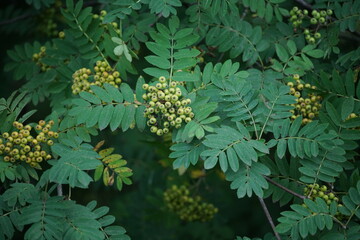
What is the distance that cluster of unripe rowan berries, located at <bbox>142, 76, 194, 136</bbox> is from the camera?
2332 mm

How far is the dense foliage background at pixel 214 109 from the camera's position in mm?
2355

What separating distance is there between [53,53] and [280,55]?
64.8 inches

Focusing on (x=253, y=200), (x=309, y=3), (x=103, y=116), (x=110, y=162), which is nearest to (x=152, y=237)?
(x=253, y=200)

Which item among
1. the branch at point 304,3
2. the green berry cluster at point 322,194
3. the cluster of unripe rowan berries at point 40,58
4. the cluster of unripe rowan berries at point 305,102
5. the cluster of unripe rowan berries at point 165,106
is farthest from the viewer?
the cluster of unripe rowan berries at point 40,58

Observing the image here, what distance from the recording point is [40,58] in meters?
3.31

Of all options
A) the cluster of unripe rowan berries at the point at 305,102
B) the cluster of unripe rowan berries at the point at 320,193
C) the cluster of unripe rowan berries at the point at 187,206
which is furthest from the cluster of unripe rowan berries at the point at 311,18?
the cluster of unripe rowan berries at the point at 187,206

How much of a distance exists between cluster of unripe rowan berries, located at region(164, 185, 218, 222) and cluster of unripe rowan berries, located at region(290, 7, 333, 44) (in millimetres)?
1648

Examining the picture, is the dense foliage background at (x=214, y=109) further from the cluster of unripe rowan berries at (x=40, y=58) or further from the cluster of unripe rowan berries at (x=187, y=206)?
the cluster of unripe rowan berries at (x=187, y=206)

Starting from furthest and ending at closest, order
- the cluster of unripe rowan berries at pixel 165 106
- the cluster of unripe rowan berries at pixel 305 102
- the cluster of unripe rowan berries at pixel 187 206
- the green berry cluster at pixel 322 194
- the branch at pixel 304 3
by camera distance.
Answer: the cluster of unripe rowan berries at pixel 187 206 < the branch at pixel 304 3 < the cluster of unripe rowan berries at pixel 305 102 < the green berry cluster at pixel 322 194 < the cluster of unripe rowan berries at pixel 165 106

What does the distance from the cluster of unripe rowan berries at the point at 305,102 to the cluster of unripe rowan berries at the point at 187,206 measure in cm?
139

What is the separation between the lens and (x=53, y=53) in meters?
3.17

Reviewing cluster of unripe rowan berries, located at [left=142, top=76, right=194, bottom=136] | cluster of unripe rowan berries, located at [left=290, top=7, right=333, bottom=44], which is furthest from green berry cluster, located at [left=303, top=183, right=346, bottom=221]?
cluster of unripe rowan berries, located at [left=290, top=7, right=333, bottom=44]

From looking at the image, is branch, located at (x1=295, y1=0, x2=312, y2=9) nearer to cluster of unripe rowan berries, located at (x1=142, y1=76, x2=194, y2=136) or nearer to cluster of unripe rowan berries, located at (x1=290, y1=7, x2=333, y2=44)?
cluster of unripe rowan berries, located at (x1=290, y1=7, x2=333, y2=44)

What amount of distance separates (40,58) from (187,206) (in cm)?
176
